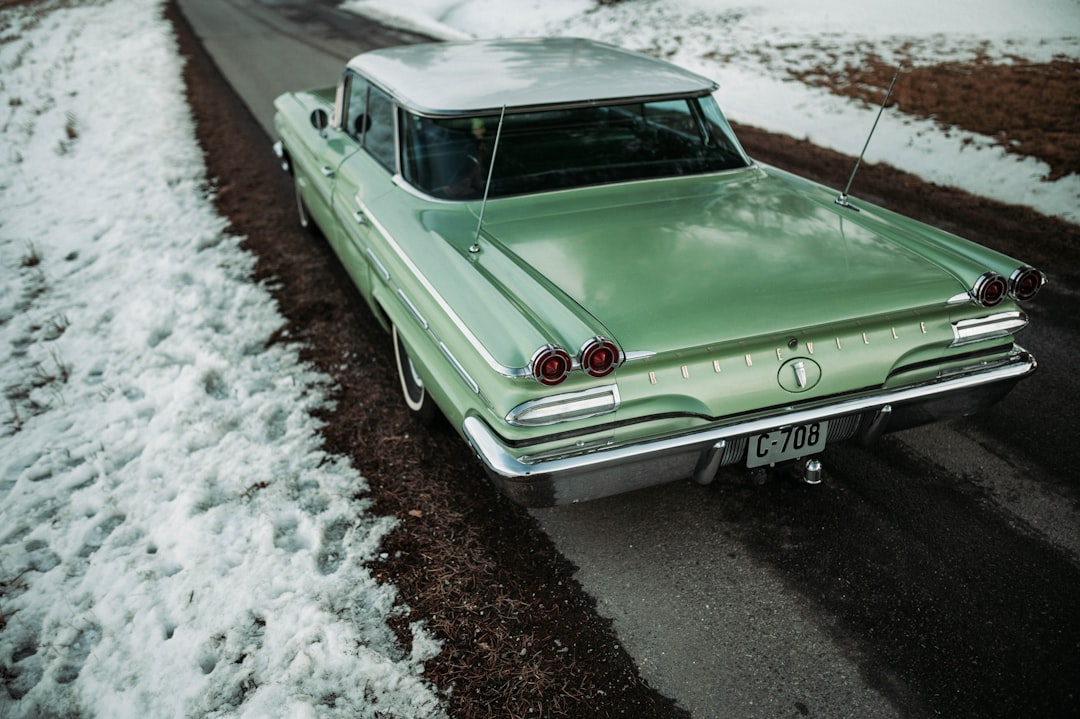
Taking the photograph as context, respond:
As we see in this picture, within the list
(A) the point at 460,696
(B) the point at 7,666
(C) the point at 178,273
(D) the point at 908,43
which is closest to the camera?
A: (A) the point at 460,696

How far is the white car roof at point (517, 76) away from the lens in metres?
3.23

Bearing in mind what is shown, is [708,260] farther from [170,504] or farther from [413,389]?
[170,504]

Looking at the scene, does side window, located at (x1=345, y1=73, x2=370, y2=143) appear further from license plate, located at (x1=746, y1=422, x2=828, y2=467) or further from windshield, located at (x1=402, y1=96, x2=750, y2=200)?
license plate, located at (x1=746, y1=422, x2=828, y2=467)

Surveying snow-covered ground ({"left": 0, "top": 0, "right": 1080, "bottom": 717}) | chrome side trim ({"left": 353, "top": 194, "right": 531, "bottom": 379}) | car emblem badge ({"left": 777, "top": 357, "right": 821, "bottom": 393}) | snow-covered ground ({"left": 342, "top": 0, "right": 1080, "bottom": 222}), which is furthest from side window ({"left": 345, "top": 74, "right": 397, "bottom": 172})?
snow-covered ground ({"left": 342, "top": 0, "right": 1080, "bottom": 222})

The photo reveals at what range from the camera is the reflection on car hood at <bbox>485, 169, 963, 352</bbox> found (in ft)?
7.64

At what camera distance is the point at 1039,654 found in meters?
2.21

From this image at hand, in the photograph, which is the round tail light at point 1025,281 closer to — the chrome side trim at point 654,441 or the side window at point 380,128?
the chrome side trim at point 654,441

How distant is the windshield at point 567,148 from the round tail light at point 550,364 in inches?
50.1

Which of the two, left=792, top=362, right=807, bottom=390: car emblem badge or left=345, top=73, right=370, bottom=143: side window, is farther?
left=345, top=73, right=370, bottom=143: side window

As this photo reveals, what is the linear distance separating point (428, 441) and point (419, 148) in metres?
1.38

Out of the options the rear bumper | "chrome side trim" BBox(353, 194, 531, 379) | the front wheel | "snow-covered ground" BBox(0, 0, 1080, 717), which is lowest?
"snow-covered ground" BBox(0, 0, 1080, 717)

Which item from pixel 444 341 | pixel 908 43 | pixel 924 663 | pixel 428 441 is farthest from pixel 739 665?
pixel 908 43

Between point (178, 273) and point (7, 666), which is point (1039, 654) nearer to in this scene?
point (7, 666)

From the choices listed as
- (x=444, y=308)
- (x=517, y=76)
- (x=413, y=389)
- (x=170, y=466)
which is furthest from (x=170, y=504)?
(x=517, y=76)
